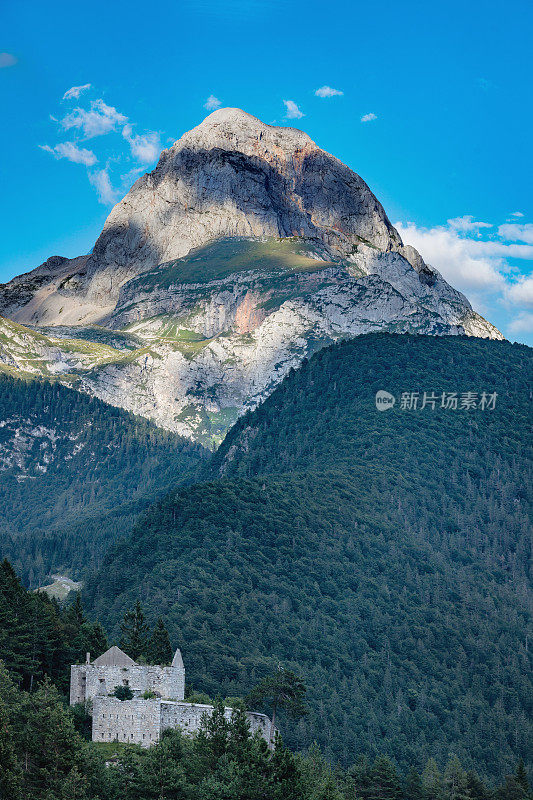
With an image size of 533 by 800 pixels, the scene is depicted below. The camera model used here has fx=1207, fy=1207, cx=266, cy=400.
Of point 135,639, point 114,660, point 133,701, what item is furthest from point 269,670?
point 133,701

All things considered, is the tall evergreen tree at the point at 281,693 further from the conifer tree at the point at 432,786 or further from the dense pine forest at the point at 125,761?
the conifer tree at the point at 432,786

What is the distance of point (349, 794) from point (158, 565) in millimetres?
80042

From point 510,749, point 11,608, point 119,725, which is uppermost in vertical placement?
point 11,608

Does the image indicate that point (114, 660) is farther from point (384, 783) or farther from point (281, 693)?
point (384, 783)

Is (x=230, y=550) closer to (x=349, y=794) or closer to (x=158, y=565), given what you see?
(x=158, y=565)

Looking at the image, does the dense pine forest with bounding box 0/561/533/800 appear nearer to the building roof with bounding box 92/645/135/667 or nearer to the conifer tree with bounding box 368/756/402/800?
the building roof with bounding box 92/645/135/667

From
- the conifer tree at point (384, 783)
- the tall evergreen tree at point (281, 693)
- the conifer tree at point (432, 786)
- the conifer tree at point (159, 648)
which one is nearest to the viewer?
the conifer tree at point (159, 648)

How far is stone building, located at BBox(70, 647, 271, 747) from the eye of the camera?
250 ft

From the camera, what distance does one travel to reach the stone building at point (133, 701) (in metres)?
76.2

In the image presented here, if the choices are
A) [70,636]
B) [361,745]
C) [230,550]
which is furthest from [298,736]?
[230,550]

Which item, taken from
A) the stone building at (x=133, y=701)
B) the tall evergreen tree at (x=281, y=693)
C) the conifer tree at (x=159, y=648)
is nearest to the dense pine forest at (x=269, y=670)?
the conifer tree at (x=159, y=648)

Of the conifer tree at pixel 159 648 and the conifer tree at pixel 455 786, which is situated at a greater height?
the conifer tree at pixel 159 648

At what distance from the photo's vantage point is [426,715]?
→ 165 m

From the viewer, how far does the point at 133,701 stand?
7719cm
